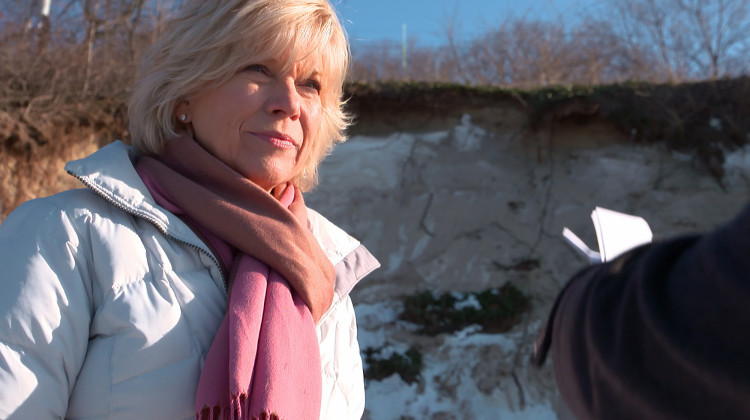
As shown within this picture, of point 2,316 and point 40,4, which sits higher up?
point 40,4

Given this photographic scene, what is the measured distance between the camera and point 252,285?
4.66 feet

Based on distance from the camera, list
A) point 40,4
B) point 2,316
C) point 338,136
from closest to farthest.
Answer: point 2,316, point 338,136, point 40,4

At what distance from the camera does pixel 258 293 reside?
141 cm

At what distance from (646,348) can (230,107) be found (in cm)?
119

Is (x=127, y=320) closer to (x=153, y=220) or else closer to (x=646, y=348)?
(x=153, y=220)

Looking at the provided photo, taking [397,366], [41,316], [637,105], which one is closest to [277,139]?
[41,316]

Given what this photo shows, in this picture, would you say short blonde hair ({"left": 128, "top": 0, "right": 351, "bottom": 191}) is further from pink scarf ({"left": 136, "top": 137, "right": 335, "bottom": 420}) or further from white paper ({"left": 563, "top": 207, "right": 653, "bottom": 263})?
white paper ({"left": 563, "top": 207, "right": 653, "bottom": 263})

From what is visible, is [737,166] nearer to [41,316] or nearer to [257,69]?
[257,69]

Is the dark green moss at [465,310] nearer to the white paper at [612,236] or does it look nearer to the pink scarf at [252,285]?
the pink scarf at [252,285]

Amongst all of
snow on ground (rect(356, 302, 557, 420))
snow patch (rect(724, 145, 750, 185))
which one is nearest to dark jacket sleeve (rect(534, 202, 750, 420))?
snow on ground (rect(356, 302, 557, 420))

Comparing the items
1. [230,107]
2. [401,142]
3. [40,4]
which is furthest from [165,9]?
[230,107]

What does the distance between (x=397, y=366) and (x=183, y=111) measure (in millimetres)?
3253

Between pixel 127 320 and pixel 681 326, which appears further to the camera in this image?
pixel 127 320

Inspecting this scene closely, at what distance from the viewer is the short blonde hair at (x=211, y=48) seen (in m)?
1.57
